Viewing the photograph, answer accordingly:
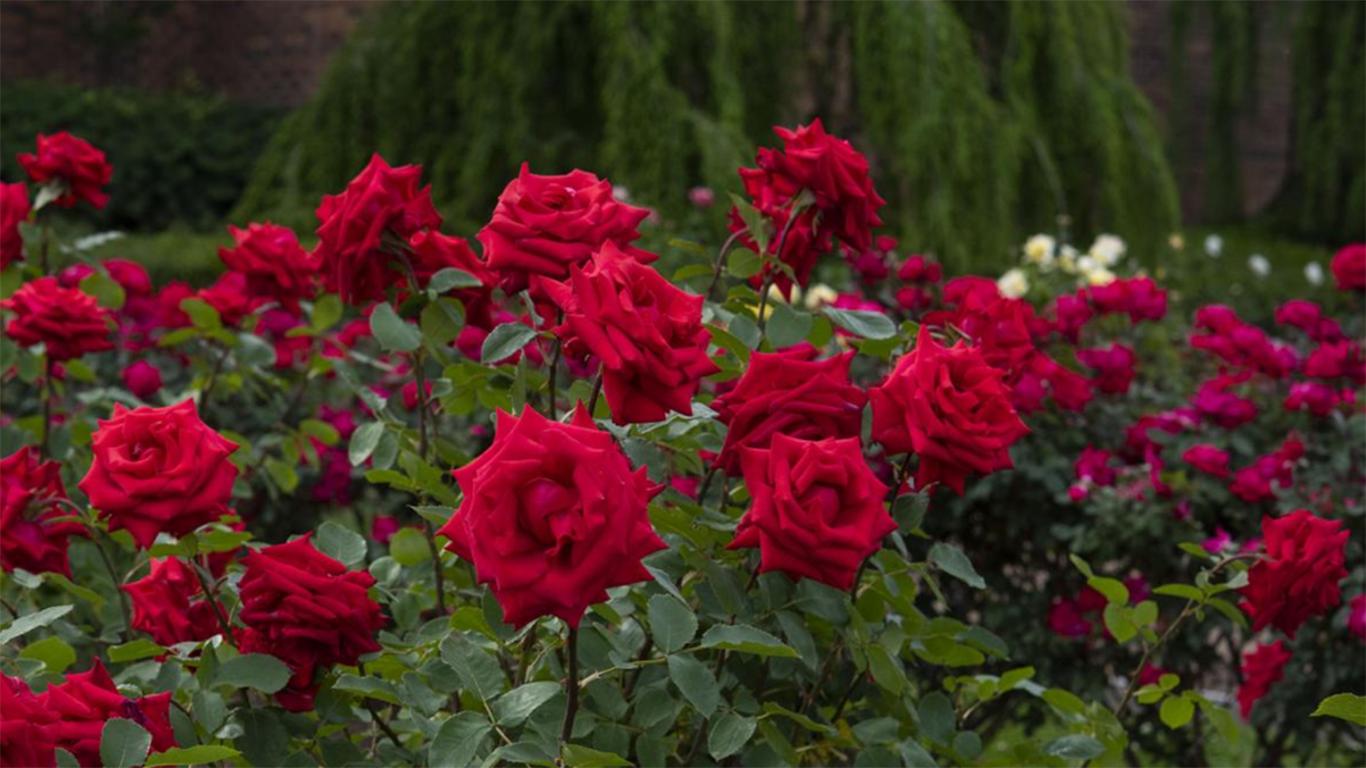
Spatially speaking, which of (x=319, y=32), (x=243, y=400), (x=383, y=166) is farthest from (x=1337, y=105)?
(x=383, y=166)

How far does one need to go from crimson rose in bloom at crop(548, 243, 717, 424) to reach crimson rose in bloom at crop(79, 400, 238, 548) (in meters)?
0.27

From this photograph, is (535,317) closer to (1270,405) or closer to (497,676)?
(497,676)

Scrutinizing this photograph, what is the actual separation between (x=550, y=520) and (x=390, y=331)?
0.48 metres

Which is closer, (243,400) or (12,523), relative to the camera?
(12,523)

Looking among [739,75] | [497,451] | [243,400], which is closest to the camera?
[497,451]

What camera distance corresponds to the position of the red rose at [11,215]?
1.94m

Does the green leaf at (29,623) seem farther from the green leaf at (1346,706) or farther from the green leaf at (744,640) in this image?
the green leaf at (1346,706)

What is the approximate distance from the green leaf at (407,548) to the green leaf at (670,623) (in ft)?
1.38

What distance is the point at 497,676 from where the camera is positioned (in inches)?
45.1

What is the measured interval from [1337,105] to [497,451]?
7.59 m

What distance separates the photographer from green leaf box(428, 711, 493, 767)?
109 cm

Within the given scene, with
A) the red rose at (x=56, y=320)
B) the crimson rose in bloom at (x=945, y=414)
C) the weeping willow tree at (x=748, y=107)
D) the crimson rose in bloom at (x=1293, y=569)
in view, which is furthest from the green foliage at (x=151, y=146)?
the crimson rose in bloom at (x=945, y=414)

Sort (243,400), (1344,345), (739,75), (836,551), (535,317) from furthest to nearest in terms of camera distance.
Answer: (739,75)
(243,400)
(1344,345)
(535,317)
(836,551)

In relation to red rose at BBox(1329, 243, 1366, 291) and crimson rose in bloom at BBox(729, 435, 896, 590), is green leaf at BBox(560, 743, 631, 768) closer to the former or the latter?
crimson rose in bloom at BBox(729, 435, 896, 590)
